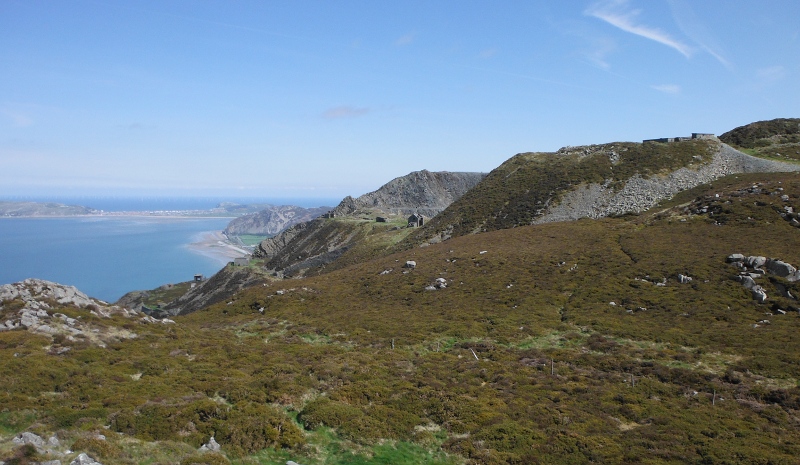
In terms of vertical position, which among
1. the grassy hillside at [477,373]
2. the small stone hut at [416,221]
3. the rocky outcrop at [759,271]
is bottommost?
the grassy hillside at [477,373]

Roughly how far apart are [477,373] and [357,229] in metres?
96.9

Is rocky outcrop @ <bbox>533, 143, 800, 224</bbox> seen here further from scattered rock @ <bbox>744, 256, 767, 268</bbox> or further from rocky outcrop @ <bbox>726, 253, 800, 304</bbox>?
scattered rock @ <bbox>744, 256, 767, 268</bbox>

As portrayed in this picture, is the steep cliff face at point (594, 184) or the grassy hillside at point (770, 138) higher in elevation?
the grassy hillside at point (770, 138)

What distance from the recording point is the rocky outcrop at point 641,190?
249 feet

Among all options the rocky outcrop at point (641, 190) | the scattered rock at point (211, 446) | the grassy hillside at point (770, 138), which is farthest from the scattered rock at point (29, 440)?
the grassy hillside at point (770, 138)

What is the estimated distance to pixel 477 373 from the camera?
25234 mm

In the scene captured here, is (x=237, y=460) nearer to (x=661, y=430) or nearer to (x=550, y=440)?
(x=550, y=440)

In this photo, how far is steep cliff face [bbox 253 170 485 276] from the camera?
10075 centimetres

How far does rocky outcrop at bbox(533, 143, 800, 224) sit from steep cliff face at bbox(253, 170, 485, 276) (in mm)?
36226

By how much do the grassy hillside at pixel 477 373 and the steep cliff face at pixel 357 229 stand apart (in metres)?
52.4

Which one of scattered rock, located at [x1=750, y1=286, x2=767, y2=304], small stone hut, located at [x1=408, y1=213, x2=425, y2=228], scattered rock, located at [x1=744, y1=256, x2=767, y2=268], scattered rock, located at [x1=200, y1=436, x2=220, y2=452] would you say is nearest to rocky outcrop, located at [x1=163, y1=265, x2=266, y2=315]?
small stone hut, located at [x1=408, y1=213, x2=425, y2=228]

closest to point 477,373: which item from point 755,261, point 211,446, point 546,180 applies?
point 211,446

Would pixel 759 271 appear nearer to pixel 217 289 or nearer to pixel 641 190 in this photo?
pixel 641 190

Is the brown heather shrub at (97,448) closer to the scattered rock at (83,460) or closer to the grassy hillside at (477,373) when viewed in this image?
the grassy hillside at (477,373)
